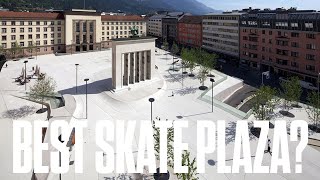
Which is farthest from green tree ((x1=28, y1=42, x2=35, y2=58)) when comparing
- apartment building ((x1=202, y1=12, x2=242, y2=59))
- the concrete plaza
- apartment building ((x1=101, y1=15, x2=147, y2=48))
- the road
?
apartment building ((x1=202, y1=12, x2=242, y2=59))

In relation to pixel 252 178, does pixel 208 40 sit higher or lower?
higher

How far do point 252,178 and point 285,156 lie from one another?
8.30 metres

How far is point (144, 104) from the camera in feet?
194

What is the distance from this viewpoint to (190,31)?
16712 cm

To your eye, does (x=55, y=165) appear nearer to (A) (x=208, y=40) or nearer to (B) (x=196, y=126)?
(B) (x=196, y=126)

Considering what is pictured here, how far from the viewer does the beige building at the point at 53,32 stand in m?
109

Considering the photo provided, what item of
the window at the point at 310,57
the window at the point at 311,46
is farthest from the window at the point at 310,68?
the window at the point at 311,46

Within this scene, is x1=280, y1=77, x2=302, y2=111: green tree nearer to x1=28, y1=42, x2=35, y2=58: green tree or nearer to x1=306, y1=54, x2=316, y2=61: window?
x1=306, y1=54, x2=316, y2=61: window

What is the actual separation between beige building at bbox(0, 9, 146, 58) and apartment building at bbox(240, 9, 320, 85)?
60699mm

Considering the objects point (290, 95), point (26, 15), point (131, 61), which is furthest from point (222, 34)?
point (26, 15)

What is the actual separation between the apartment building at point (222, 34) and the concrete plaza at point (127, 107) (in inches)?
1861

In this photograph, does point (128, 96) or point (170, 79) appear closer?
point (128, 96)

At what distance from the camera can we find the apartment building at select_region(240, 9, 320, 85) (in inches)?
3462

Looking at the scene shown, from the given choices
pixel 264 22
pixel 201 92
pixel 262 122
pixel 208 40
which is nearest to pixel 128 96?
pixel 201 92
